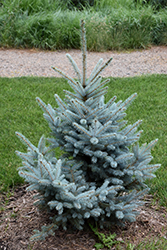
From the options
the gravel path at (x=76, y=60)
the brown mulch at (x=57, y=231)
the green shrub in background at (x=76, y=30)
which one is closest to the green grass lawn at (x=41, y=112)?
the brown mulch at (x=57, y=231)

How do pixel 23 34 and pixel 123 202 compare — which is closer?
pixel 123 202

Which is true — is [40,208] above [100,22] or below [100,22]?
below

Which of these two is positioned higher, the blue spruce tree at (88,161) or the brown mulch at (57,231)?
the blue spruce tree at (88,161)

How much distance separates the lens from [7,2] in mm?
10227

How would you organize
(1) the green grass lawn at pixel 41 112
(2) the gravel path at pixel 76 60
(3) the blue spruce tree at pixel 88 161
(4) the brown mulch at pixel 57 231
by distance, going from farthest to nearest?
1. (2) the gravel path at pixel 76 60
2. (1) the green grass lawn at pixel 41 112
3. (4) the brown mulch at pixel 57 231
4. (3) the blue spruce tree at pixel 88 161

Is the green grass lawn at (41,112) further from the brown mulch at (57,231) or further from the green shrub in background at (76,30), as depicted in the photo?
the green shrub in background at (76,30)

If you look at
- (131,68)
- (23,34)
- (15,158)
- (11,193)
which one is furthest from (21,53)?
(11,193)

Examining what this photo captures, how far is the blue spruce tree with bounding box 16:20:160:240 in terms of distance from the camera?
217cm

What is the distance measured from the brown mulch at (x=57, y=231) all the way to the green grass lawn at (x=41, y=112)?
260 mm

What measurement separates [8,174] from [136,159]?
171 centimetres

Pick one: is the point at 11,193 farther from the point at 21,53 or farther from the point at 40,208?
the point at 21,53

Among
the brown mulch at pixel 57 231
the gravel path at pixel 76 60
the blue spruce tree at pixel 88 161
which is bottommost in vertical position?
the brown mulch at pixel 57 231

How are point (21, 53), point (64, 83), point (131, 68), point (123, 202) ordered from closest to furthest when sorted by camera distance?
1. point (123, 202)
2. point (64, 83)
3. point (131, 68)
4. point (21, 53)

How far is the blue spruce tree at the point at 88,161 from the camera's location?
2.17m
